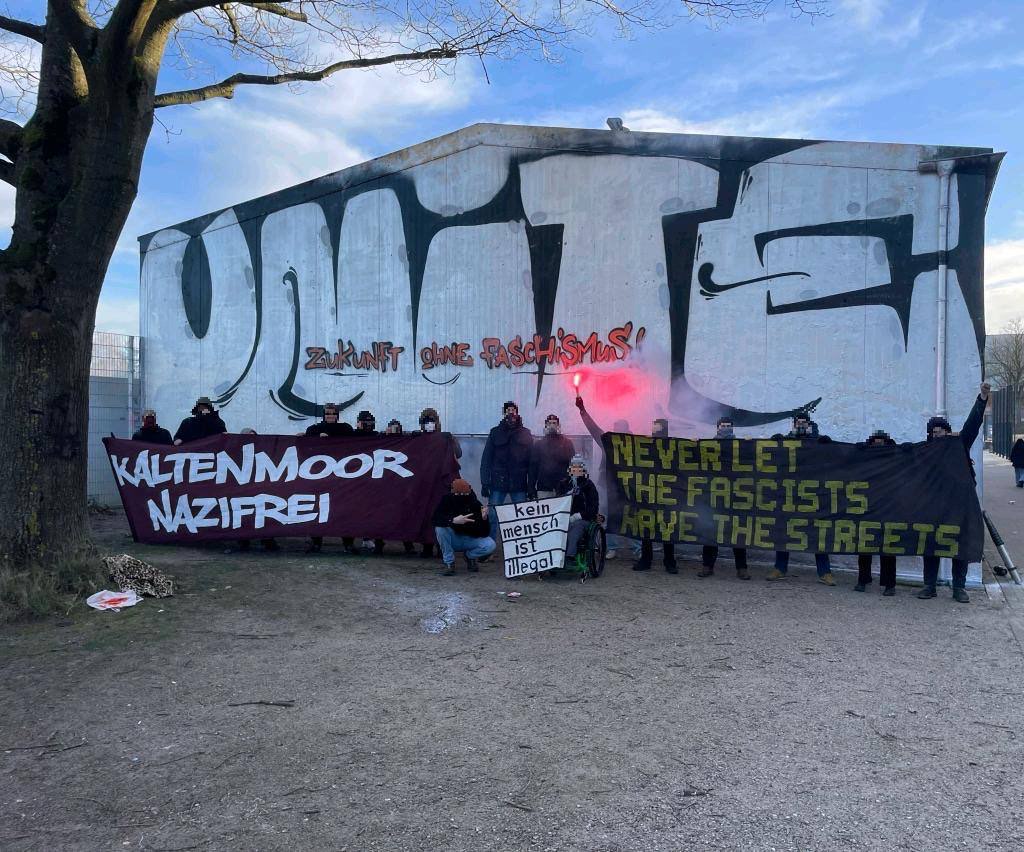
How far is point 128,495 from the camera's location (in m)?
9.92

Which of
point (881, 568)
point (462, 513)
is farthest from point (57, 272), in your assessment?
point (881, 568)

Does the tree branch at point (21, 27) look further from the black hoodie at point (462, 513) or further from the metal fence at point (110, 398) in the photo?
the metal fence at point (110, 398)

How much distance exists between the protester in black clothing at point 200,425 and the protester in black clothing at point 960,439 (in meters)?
8.72

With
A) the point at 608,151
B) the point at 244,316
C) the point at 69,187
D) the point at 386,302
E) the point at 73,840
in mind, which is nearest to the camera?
the point at 73,840

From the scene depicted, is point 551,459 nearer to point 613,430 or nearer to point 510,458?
point 510,458

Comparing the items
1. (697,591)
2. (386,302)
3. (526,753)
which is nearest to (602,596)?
(697,591)

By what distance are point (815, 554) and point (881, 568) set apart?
2.48ft

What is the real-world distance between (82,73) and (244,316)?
7851 mm

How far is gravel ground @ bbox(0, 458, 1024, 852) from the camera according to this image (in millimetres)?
3379

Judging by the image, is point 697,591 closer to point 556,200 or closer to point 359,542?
point 359,542

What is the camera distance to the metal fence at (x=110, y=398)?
1478cm

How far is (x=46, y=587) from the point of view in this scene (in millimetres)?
6578

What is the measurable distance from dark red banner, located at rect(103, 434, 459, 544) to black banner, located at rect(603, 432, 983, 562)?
7.75 ft

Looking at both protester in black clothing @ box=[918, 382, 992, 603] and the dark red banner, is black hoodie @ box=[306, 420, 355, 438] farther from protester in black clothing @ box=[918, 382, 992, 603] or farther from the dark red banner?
protester in black clothing @ box=[918, 382, 992, 603]
